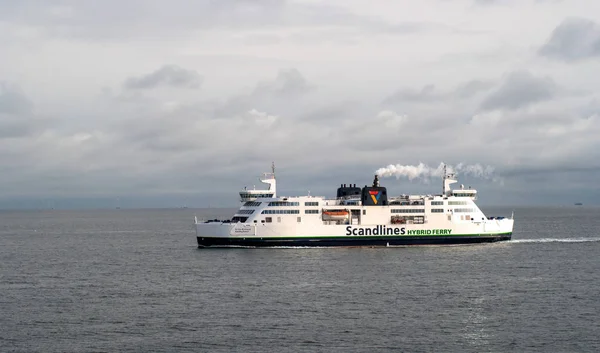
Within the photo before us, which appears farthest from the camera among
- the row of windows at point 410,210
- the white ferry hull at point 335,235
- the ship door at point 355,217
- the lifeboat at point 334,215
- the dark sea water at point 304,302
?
the row of windows at point 410,210

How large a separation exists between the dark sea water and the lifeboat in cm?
608

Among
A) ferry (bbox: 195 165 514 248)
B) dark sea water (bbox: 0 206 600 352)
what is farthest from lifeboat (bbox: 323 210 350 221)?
dark sea water (bbox: 0 206 600 352)

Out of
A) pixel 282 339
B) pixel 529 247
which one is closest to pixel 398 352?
pixel 282 339

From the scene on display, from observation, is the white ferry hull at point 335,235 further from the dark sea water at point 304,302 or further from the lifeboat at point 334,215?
the dark sea water at point 304,302

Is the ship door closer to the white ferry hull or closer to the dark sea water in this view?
the white ferry hull

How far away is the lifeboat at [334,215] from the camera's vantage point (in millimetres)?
90812

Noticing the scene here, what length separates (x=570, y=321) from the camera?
46281mm

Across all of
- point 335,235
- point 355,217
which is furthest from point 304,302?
point 355,217

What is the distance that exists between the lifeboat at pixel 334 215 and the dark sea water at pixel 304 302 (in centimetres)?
608

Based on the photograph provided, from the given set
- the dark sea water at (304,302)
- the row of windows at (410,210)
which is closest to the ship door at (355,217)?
the row of windows at (410,210)

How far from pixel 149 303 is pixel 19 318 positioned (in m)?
9.58

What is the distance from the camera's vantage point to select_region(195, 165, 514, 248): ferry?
8950 cm

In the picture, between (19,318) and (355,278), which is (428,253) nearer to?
(355,278)

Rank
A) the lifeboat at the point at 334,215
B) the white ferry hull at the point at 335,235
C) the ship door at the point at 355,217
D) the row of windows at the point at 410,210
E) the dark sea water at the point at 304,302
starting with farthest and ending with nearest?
1. the row of windows at the point at 410,210
2. the ship door at the point at 355,217
3. the lifeboat at the point at 334,215
4. the white ferry hull at the point at 335,235
5. the dark sea water at the point at 304,302
